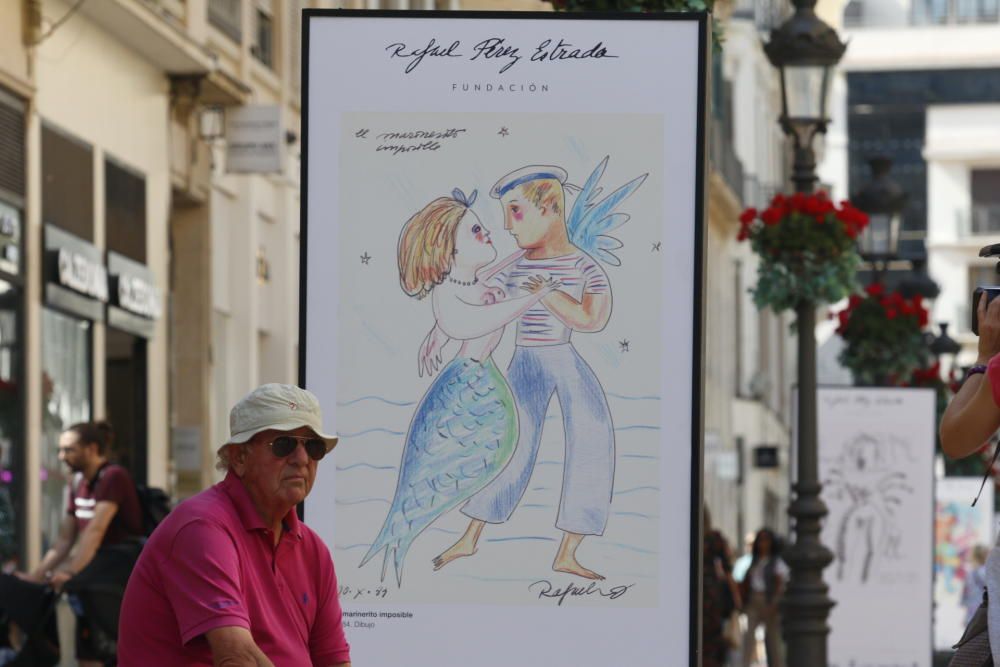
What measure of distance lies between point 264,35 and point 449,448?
60.9 feet

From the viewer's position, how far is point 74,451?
12961 millimetres

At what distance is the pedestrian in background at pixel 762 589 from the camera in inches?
896

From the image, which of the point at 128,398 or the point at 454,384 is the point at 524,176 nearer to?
the point at 454,384

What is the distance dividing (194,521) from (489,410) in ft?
6.00

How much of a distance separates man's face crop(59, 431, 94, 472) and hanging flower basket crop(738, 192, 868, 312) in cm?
488

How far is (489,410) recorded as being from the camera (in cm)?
714

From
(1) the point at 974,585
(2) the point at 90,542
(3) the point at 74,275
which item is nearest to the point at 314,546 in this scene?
(2) the point at 90,542

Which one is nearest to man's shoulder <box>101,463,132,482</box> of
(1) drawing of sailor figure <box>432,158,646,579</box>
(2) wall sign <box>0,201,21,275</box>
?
(2) wall sign <box>0,201,21,275</box>

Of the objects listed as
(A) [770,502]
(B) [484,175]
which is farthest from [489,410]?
(A) [770,502]

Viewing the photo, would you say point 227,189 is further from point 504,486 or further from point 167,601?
point 167,601

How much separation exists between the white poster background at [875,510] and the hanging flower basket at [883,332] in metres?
4.84

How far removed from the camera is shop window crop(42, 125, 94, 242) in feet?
59.2
